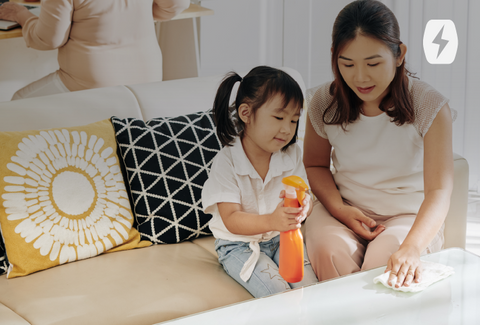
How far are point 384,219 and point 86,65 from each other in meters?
1.33

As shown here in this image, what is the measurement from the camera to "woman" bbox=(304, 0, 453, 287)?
1.17m

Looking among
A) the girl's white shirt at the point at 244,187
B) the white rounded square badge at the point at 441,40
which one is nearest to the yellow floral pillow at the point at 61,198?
the girl's white shirt at the point at 244,187

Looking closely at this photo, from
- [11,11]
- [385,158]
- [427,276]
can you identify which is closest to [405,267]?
[427,276]

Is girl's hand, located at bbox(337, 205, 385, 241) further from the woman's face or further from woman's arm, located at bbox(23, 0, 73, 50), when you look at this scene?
woman's arm, located at bbox(23, 0, 73, 50)

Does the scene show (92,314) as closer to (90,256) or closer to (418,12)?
(90,256)

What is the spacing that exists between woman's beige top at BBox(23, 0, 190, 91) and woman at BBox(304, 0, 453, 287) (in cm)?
99

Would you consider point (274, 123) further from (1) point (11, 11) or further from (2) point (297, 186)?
(1) point (11, 11)

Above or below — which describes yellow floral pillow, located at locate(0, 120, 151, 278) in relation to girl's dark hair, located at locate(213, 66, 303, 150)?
below

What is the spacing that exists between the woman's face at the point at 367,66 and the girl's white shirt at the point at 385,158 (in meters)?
0.12

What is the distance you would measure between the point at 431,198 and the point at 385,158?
18 cm

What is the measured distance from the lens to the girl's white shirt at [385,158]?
1.29m

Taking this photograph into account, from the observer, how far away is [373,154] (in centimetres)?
133

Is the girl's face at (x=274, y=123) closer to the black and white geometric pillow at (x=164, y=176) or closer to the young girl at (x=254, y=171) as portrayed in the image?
the young girl at (x=254, y=171)

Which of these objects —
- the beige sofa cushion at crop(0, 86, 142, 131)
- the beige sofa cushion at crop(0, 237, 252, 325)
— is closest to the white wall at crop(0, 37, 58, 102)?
the beige sofa cushion at crop(0, 86, 142, 131)
